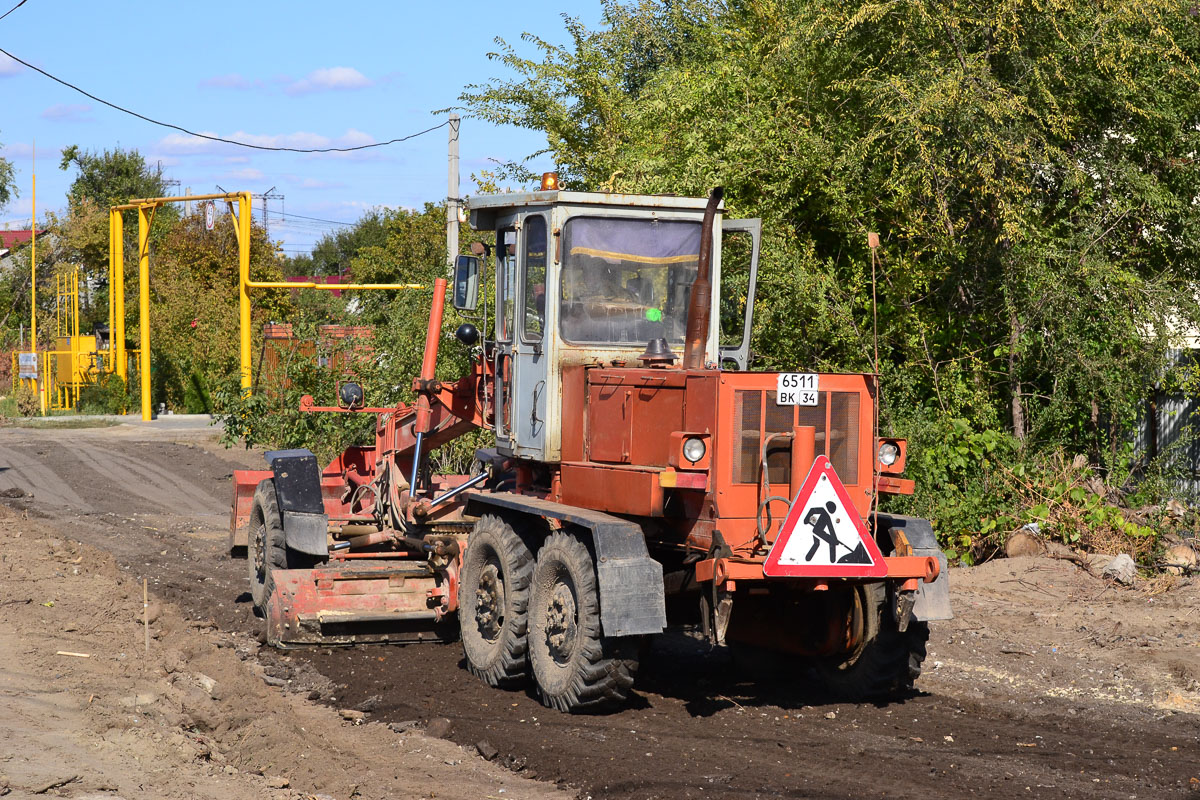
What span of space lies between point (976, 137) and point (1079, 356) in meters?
2.37

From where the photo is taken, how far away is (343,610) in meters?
8.97

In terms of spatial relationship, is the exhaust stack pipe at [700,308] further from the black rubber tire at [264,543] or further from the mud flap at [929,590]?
the black rubber tire at [264,543]

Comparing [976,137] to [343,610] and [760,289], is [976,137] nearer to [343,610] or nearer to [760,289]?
[760,289]

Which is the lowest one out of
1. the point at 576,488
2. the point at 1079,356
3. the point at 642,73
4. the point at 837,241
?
the point at 576,488

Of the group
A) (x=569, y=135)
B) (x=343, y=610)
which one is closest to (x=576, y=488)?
(x=343, y=610)

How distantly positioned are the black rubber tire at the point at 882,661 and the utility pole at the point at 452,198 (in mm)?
11877

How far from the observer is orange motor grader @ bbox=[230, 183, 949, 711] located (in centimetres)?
686

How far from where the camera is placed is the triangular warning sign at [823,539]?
662 cm

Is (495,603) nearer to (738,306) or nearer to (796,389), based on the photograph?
(796,389)

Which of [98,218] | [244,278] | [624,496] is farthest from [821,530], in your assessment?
[98,218]

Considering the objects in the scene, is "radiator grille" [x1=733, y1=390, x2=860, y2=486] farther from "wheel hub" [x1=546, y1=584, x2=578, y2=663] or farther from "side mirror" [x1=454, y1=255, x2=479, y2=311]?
"side mirror" [x1=454, y1=255, x2=479, y2=311]

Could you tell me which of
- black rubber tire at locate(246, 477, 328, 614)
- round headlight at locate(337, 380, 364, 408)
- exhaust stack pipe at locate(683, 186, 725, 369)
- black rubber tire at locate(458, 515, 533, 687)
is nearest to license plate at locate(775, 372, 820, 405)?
exhaust stack pipe at locate(683, 186, 725, 369)

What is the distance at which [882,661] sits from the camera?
295 inches

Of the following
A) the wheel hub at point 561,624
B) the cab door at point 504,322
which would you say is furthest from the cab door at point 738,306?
the wheel hub at point 561,624
